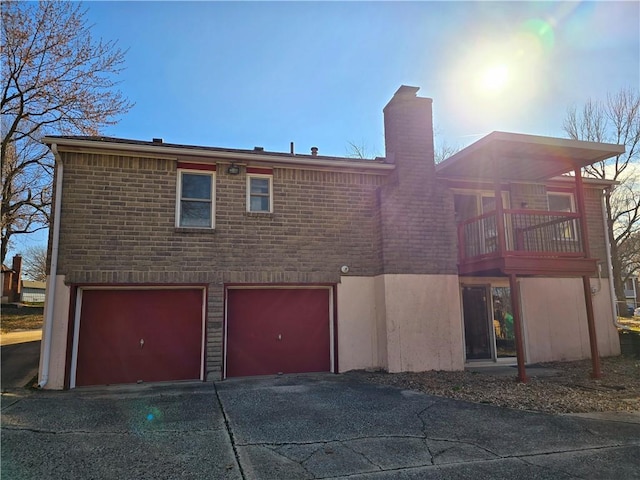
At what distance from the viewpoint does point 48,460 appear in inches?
177

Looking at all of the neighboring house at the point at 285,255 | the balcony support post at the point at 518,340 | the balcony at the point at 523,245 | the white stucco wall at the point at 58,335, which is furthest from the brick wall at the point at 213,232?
the balcony support post at the point at 518,340

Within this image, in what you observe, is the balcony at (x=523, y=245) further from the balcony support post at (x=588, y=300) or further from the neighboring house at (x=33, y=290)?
the neighboring house at (x=33, y=290)

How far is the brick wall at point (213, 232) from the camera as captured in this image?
874cm

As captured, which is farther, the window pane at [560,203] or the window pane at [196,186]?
the window pane at [560,203]

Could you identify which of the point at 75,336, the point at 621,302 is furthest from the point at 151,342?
the point at 621,302

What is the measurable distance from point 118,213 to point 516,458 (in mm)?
8389

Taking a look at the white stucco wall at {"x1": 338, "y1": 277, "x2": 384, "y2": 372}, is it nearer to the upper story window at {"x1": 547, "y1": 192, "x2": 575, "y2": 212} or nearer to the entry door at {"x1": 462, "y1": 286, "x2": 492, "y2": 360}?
the entry door at {"x1": 462, "y1": 286, "x2": 492, "y2": 360}

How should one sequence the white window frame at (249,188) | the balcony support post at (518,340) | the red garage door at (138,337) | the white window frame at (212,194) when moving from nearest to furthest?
the balcony support post at (518,340), the red garage door at (138,337), the white window frame at (212,194), the white window frame at (249,188)

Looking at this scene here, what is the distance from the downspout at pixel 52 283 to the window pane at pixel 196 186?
250 cm

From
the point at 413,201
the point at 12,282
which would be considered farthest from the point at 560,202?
the point at 12,282

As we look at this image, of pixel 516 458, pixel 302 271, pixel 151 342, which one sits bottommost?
pixel 516 458

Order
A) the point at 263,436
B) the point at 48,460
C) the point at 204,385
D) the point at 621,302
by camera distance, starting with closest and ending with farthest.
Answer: the point at 48,460, the point at 263,436, the point at 204,385, the point at 621,302

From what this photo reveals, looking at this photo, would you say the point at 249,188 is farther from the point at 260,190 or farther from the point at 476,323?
the point at 476,323

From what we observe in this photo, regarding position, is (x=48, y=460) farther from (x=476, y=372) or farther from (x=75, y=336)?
(x=476, y=372)
